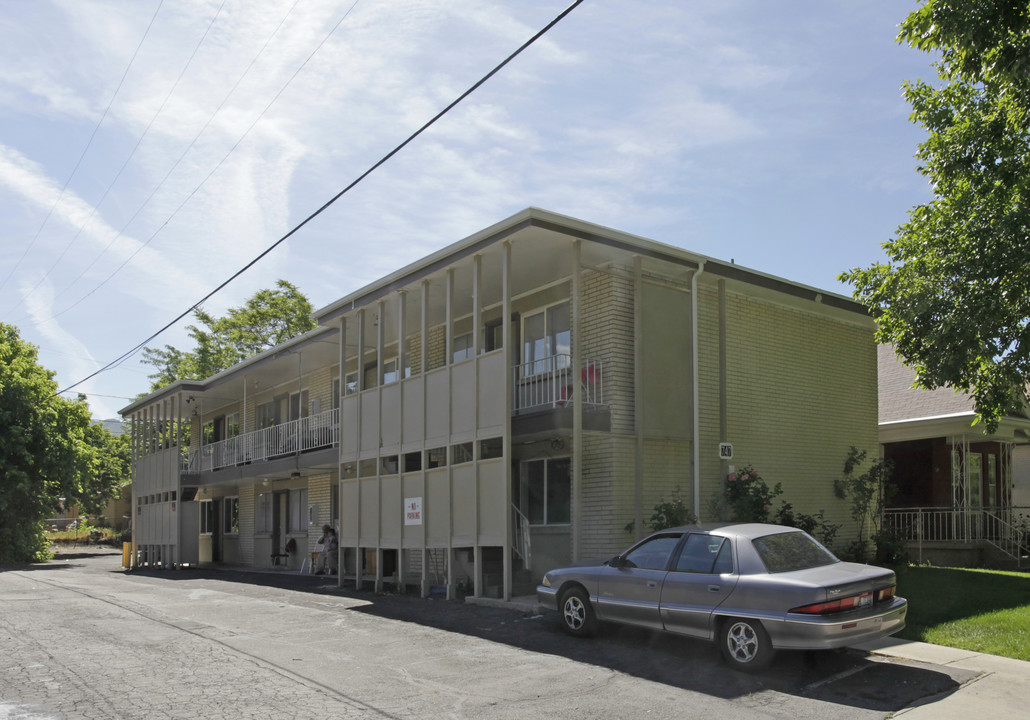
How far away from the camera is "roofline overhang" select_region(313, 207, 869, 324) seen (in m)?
13.4

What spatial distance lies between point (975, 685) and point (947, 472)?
15.0 m

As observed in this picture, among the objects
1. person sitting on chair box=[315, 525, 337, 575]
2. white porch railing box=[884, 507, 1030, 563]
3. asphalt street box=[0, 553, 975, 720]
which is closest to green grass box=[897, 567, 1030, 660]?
asphalt street box=[0, 553, 975, 720]

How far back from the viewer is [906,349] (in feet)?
41.2

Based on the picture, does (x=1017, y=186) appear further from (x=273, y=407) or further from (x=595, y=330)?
(x=273, y=407)

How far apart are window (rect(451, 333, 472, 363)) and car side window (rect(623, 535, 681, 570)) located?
9.42 meters

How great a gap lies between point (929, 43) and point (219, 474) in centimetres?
2357

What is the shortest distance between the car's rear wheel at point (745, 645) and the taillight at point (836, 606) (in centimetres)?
47

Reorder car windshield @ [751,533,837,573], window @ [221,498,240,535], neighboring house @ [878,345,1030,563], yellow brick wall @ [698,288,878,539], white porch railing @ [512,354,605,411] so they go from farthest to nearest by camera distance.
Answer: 1. window @ [221,498,240,535]
2. neighboring house @ [878,345,1030,563]
3. yellow brick wall @ [698,288,878,539]
4. white porch railing @ [512,354,605,411]
5. car windshield @ [751,533,837,573]

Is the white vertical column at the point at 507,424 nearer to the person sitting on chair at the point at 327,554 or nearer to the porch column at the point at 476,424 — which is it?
the porch column at the point at 476,424

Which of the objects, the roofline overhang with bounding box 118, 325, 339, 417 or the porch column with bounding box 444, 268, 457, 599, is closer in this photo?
the porch column with bounding box 444, 268, 457, 599

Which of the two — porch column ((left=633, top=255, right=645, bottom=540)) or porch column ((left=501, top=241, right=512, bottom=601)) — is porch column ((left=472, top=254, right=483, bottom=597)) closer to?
porch column ((left=501, top=241, right=512, bottom=601))

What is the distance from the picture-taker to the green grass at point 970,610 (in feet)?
32.7

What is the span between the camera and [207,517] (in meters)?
34.1

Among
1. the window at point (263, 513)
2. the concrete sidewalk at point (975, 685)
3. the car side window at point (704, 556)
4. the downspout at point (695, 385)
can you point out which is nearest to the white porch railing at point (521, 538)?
the downspout at point (695, 385)
